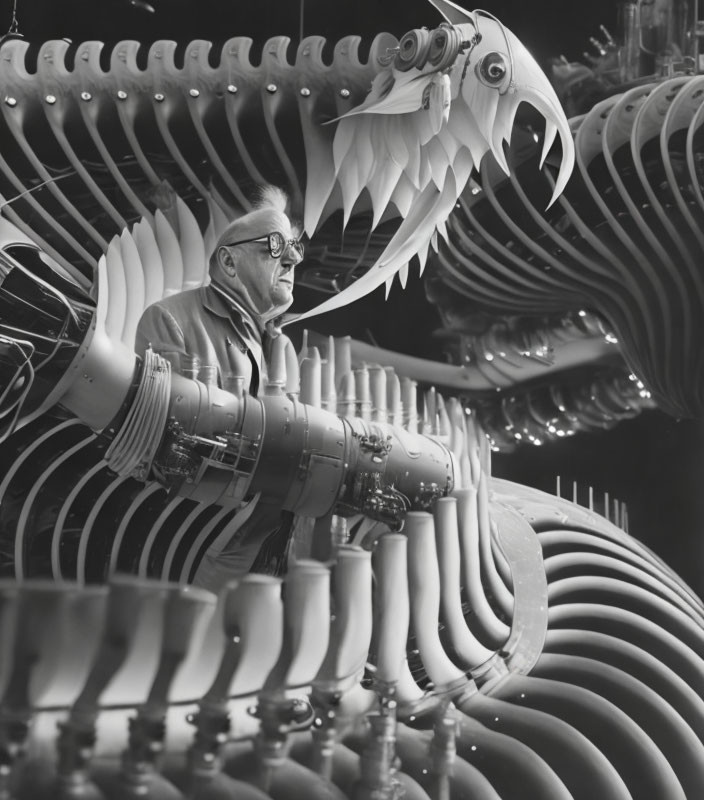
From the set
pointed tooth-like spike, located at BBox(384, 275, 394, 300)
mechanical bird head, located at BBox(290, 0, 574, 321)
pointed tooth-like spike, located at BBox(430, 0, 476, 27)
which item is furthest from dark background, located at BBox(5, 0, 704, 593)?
pointed tooth-like spike, located at BBox(430, 0, 476, 27)

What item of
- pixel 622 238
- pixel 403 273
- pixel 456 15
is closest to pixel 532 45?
pixel 622 238

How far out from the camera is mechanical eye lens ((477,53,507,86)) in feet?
5.00

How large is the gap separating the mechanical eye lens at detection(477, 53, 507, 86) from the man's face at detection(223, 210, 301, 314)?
0.33 meters

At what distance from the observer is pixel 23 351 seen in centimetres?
121

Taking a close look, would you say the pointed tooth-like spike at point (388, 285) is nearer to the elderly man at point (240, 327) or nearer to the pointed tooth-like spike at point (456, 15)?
the elderly man at point (240, 327)

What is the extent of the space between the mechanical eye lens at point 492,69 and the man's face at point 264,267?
0.33 meters

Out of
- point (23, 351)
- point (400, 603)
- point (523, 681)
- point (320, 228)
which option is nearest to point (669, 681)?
point (523, 681)

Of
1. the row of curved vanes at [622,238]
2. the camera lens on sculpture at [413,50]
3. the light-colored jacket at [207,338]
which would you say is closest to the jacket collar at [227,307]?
the light-colored jacket at [207,338]

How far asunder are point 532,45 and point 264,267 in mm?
806

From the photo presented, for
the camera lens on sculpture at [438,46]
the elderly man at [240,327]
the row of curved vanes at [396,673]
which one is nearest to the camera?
the row of curved vanes at [396,673]

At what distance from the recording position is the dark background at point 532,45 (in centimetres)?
176

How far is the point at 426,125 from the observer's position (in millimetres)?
1529

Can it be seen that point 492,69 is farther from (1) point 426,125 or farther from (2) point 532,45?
(2) point 532,45

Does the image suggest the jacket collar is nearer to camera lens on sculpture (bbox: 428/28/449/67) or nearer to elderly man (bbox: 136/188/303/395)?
elderly man (bbox: 136/188/303/395)
